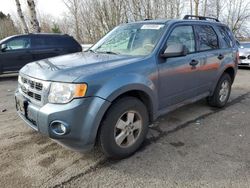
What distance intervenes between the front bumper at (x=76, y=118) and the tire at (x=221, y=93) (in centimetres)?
301

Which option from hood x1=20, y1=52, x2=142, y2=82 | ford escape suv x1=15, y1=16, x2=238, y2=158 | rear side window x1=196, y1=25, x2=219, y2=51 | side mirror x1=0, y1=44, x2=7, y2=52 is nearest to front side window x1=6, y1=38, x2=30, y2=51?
side mirror x1=0, y1=44, x2=7, y2=52

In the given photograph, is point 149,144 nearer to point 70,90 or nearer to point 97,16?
point 70,90

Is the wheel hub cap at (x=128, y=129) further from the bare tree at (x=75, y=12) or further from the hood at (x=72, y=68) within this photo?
the bare tree at (x=75, y=12)

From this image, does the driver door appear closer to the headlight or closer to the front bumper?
the front bumper

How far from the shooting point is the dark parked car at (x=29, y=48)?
8.90 m

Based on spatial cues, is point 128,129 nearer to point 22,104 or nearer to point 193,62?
point 22,104

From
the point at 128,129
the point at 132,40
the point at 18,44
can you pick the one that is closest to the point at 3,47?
the point at 18,44

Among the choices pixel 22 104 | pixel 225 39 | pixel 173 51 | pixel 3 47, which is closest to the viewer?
pixel 22 104

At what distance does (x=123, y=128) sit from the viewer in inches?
120

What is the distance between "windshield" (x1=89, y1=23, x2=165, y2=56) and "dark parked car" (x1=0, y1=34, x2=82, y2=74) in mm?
5945

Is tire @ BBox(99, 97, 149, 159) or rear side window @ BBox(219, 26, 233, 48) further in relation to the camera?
rear side window @ BBox(219, 26, 233, 48)

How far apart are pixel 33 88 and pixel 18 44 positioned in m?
7.09

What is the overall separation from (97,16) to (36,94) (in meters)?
19.9

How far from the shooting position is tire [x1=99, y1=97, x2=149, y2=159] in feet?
9.34
